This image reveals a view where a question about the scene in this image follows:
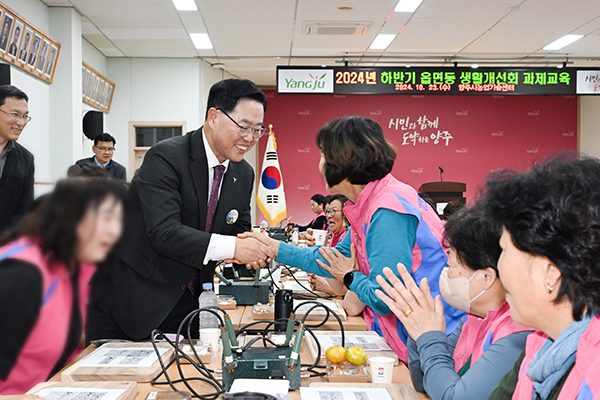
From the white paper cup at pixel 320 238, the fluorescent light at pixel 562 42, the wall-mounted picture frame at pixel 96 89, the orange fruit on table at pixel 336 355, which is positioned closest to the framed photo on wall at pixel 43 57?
the wall-mounted picture frame at pixel 96 89

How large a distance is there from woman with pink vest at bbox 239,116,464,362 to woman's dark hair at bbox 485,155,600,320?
33.6 inches

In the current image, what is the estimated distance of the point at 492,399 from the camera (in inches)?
43.9

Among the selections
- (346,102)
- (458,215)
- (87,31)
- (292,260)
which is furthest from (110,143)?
(346,102)

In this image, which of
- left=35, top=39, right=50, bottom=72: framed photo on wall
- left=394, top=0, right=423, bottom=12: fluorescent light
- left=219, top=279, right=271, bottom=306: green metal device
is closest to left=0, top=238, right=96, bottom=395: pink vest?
left=219, top=279, right=271, bottom=306: green metal device

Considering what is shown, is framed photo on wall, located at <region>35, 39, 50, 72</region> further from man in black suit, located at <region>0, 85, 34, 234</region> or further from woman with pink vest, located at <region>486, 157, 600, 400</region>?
man in black suit, located at <region>0, 85, 34, 234</region>

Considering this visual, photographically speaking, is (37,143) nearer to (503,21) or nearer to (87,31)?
(87,31)

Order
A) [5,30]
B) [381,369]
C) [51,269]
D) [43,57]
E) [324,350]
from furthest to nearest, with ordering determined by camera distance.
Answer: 1. [43,57]
2. [5,30]
3. [324,350]
4. [381,369]
5. [51,269]

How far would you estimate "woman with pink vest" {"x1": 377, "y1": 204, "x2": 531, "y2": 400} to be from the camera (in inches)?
48.5

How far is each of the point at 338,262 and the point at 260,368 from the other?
0.93 metres

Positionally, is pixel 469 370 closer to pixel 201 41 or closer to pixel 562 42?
pixel 201 41

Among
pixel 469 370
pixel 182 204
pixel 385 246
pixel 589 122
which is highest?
pixel 589 122

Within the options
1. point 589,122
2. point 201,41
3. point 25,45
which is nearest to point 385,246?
point 25,45

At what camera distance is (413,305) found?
140cm

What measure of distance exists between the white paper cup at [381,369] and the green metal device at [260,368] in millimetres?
199
